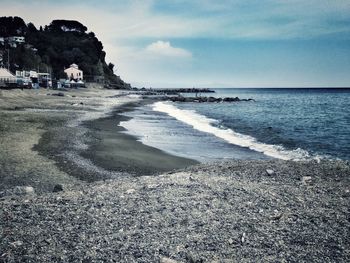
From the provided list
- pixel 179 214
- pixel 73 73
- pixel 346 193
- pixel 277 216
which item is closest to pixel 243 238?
pixel 277 216

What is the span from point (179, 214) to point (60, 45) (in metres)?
165

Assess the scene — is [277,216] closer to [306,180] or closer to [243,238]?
[243,238]

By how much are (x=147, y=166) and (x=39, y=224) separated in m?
7.17

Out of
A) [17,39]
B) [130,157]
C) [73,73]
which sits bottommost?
[130,157]

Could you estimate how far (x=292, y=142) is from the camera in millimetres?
22516

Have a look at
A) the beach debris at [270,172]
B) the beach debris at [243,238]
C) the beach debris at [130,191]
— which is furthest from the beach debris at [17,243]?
the beach debris at [270,172]

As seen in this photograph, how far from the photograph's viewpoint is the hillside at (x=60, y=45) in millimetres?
140150

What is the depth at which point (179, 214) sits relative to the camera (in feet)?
23.2

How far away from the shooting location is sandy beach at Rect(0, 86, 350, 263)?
5574 mm

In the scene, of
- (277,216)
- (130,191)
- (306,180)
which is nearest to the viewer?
(277,216)

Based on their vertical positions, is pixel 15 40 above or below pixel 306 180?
above

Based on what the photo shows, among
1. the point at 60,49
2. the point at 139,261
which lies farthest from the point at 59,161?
the point at 60,49

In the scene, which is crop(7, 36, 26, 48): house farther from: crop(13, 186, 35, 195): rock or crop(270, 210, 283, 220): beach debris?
crop(270, 210, 283, 220): beach debris

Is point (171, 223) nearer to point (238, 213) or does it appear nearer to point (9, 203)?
point (238, 213)
